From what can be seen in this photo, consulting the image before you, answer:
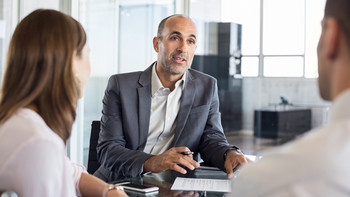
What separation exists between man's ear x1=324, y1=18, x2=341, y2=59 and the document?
40.0 inches

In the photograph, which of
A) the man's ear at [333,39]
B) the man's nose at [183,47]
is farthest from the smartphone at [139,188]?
the man's nose at [183,47]

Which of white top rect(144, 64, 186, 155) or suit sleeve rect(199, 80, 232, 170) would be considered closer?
suit sleeve rect(199, 80, 232, 170)

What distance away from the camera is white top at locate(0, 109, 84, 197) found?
117cm

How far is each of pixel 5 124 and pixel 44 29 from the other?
1.04 feet

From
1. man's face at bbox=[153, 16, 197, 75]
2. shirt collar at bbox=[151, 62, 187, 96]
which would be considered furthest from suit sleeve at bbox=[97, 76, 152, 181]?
man's face at bbox=[153, 16, 197, 75]

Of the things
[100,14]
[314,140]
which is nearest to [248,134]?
[100,14]

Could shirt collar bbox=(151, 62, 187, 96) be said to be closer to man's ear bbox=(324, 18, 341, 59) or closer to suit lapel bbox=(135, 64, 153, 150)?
suit lapel bbox=(135, 64, 153, 150)

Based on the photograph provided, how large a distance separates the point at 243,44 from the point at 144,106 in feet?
10.5

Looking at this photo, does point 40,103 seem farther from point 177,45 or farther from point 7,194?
point 177,45

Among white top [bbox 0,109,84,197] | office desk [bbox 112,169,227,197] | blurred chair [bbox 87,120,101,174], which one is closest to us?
white top [bbox 0,109,84,197]

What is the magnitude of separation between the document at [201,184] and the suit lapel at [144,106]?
2.11ft

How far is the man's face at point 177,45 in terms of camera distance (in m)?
2.73

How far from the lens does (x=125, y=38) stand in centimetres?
459

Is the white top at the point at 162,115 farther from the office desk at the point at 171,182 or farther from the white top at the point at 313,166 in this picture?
the white top at the point at 313,166
